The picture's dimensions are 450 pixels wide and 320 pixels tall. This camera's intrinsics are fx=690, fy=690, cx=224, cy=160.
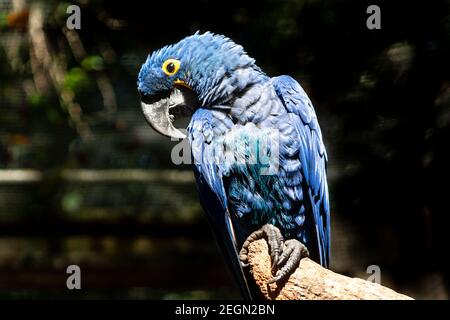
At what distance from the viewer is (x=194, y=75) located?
4.88 feet

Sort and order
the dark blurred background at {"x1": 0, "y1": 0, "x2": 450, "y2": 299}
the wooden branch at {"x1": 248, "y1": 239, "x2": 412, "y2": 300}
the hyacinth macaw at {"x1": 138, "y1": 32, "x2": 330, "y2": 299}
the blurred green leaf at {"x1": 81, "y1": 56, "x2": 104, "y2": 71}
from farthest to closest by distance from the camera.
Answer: the blurred green leaf at {"x1": 81, "y1": 56, "x2": 104, "y2": 71}, the dark blurred background at {"x1": 0, "y1": 0, "x2": 450, "y2": 299}, the hyacinth macaw at {"x1": 138, "y1": 32, "x2": 330, "y2": 299}, the wooden branch at {"x1": 248, "y1": 239, "x2": 412, "y2": 300}

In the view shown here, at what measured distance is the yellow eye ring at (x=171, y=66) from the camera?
1496 mm

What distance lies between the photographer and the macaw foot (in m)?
1.31

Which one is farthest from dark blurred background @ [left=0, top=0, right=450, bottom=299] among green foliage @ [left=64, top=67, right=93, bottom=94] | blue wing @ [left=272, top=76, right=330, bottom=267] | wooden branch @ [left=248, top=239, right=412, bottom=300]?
wooden branch @ [left=248, top=239, right=412, bottom=300]

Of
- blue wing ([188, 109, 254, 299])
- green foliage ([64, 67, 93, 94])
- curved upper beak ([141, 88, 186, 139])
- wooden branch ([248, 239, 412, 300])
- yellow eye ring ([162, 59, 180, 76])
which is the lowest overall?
wooden branch ([248, 239, 412, 300])

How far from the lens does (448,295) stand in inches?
85.2

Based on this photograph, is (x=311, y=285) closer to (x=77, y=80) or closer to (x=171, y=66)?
(x=171, y=66)

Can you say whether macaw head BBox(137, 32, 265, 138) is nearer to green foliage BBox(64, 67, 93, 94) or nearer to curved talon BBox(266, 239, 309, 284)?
curved talon BBox(266, 239, 309, 284)

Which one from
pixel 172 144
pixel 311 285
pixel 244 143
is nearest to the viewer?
pixel 311 285

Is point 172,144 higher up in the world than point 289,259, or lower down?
higher up

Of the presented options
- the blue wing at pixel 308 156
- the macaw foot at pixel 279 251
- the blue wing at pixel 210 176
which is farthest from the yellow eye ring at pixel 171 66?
the macaw foot at pixel 279 251

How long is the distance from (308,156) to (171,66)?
0.36 metres

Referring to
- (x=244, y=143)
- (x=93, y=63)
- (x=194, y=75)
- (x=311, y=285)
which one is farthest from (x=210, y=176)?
(x=93, y=63)
